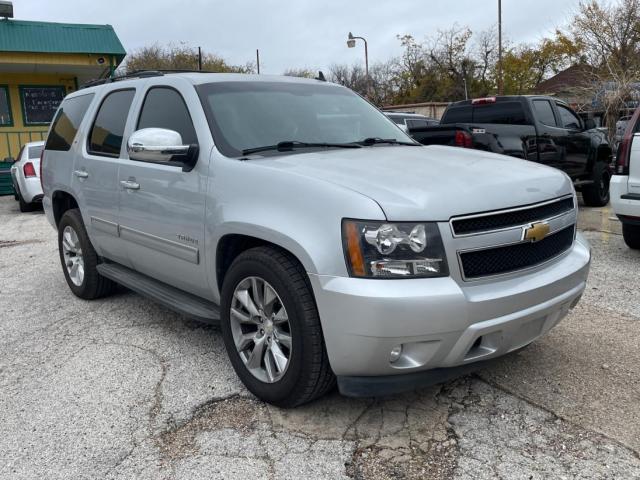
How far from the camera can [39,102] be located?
1603 centimetres

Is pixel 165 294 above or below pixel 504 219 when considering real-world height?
below

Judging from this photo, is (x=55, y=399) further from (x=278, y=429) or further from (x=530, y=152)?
(x=530, y=152)

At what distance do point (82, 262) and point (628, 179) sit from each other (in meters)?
5.31

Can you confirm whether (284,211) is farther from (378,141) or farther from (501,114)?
(501,114)

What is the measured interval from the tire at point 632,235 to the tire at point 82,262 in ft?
17.5

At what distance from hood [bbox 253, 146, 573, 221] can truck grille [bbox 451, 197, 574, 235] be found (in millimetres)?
39

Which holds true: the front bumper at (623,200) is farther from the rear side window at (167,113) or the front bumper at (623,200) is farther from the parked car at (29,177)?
the parked car at (29,177)

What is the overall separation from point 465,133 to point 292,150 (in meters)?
5.91

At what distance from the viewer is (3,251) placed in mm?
8039

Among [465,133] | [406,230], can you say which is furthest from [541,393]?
[465,133]

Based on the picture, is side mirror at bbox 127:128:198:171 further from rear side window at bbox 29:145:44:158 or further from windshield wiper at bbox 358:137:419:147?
rear side window at bbox 29:145:44:158

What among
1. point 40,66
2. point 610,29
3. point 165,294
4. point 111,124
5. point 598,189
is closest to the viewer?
point 165,294

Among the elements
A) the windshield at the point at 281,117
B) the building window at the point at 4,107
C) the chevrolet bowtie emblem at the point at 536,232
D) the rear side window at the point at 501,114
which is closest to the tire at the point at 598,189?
the rear side window at the point at 501,114

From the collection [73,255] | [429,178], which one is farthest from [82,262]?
[429,178]
